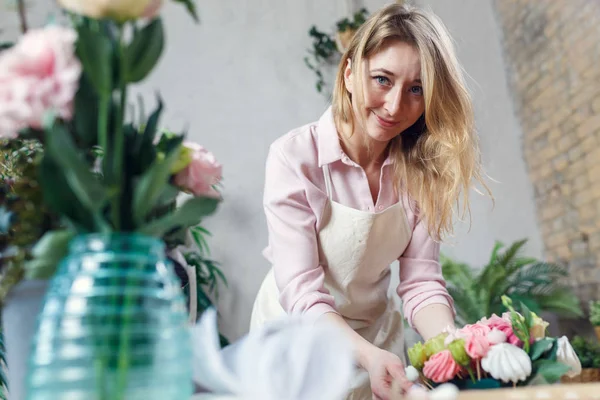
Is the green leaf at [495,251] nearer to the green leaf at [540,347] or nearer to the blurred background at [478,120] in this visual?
the blurred background at [478,120]

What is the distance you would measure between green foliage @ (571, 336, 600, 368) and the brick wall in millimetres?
412

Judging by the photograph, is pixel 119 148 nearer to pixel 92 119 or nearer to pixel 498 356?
pixel 92 119

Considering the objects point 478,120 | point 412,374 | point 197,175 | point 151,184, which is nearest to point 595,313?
point 478,120

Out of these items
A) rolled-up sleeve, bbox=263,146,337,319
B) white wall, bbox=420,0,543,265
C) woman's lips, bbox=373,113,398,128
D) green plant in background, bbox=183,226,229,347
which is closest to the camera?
rolled-up sleeve, bbox=263,146,337,319

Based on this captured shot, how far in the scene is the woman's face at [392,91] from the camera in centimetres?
148

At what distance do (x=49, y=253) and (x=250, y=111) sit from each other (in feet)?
11.5

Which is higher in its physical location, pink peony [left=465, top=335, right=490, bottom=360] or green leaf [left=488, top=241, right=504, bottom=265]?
pink peony [left=465, top=335, right=490, bottom=360]

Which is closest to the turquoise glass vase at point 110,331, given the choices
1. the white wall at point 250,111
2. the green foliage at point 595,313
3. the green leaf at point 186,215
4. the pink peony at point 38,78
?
the green leaf at point 186,215

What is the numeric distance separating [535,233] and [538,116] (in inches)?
32.7

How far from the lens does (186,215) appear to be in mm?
562

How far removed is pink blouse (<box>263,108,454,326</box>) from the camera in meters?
1.35

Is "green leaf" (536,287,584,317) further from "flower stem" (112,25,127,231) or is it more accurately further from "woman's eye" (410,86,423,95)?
"flower stem" (112,25,127,231)

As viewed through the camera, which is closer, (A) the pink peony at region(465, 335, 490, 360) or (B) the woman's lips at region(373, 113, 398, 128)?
(A) the pink peony at region(465, 335, 490, 360)

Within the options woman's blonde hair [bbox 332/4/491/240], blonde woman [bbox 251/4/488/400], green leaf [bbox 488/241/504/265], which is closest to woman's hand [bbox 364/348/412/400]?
blonde woman [bbox 251/4/488/400]
